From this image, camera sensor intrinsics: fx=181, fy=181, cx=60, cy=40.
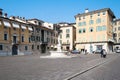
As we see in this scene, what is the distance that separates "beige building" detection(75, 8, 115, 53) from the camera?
65.9 metres

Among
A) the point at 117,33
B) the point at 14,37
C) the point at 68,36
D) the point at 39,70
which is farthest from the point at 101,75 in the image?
the point at 117,33

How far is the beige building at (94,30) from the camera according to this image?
65.9 m

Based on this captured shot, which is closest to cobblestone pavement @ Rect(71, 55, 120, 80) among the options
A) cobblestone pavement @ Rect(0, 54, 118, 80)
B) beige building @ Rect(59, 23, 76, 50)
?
cobblestone pavement @ Rect(0, 54, 118, 80)

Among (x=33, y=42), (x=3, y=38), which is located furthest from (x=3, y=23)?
(x=33, y=42)

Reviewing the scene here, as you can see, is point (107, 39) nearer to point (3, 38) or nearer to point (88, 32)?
point (88, 32)

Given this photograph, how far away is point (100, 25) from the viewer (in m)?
67.3

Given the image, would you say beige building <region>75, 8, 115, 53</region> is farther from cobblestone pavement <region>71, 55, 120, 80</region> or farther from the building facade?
cobblestone pavement <region>71, 55, 120, 80</region>

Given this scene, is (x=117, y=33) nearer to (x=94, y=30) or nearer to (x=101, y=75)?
(x=94, y=30)

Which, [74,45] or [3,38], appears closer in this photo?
[3,38]

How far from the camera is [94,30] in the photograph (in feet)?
227

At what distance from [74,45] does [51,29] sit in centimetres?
1671

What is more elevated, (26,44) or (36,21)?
(36,21)

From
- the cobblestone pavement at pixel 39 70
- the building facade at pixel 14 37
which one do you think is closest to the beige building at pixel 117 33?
the building facade at pixel 14 37

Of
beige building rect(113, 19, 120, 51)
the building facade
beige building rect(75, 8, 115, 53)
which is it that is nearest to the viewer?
the building facade
